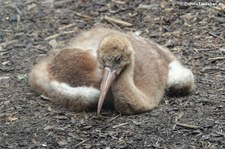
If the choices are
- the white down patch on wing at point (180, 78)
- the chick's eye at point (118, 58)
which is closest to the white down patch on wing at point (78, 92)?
the chick's eye at point (118, 58)

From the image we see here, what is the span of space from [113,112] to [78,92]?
391 millimetres

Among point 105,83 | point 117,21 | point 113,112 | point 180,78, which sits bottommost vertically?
point 113,112

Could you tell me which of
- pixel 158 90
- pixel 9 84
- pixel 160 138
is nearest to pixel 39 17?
pixel 9 84

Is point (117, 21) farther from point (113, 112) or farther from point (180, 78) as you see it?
point (113, 112)

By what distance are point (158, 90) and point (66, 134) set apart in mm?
1108

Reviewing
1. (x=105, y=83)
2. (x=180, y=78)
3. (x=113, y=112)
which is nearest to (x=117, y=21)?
(x=180, y=78)

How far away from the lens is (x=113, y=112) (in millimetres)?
6445

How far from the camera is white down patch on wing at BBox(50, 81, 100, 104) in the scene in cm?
630

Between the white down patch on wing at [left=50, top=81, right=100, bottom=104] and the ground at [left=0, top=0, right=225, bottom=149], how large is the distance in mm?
164

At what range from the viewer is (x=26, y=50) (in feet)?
27.2

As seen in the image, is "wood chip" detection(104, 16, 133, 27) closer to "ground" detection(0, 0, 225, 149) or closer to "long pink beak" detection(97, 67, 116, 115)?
"ground" detection(0, 0, 225, 149)

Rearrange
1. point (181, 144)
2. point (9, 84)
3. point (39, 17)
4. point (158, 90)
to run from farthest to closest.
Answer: point (39, 17) → point (9, 84) → point (158, 90) → point (181, 144)

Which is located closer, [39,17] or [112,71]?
[112,71]

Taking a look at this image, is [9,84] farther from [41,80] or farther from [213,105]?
[213,105]
